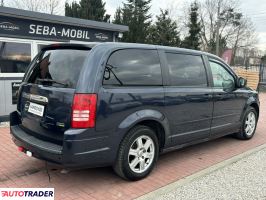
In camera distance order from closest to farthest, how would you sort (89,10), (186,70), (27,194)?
(27,194) < (186,70) < (89,10)

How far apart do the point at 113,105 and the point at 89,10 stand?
2315 cm

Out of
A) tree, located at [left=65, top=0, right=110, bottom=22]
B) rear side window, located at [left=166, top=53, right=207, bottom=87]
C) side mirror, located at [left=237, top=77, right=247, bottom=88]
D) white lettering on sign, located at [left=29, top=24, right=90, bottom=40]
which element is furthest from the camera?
tree, located at [left=65, top=0, right=110, bottom=22]

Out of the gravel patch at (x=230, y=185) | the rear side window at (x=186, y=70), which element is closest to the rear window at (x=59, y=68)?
the rear side window at (x=186, y=70)

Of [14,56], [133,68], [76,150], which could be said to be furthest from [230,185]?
[14,56]

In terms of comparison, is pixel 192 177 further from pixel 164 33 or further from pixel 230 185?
pixel 164 33

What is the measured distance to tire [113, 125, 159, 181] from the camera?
13.0 feet

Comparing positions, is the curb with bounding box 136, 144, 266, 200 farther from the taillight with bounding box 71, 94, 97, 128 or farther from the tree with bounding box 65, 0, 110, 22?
the tree with bounding box 65, 0, 110, 22

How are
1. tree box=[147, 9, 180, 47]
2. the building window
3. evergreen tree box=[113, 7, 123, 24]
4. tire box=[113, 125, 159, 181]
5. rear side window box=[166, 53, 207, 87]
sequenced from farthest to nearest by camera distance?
tree box=[147, 9, 180, 47]
evergreen tree box=[113, 7, 123, 24]
the building window
rear side window box=[166, 53, 207, 87]
tire box=[113, 125, 159, 181]

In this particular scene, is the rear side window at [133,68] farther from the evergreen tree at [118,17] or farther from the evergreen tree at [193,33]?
the evergreen tree at [193,33]

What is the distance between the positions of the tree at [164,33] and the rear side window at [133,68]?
26486 mm

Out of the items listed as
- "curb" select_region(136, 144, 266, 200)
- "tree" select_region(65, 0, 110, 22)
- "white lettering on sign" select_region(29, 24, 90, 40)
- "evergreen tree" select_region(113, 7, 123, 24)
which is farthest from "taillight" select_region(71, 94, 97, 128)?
"evergreen tree" select_region(113, 7, 123, 24)

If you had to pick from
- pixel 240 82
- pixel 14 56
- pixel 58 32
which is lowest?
pixel 240 82

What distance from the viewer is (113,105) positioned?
147 inches

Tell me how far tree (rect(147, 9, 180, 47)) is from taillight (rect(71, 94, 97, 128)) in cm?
2748
